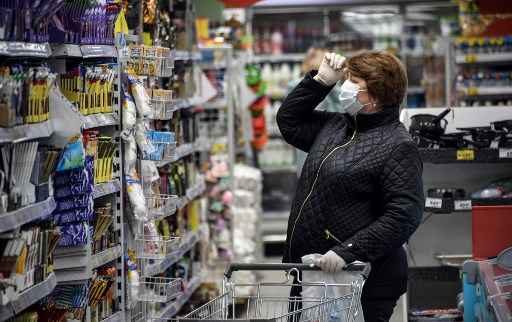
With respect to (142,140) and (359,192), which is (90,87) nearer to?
(142,140)

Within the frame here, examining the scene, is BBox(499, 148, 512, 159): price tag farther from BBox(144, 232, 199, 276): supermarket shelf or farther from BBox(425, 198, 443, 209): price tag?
BBox(144, 232, 199, 276): supermarket shelf

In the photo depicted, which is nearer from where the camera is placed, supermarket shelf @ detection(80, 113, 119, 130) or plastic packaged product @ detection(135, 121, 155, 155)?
supermarket shelf @ detection(80, 113, 119, 130)

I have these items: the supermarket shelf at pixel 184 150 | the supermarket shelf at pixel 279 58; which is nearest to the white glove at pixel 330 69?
the supermarket shelf at pixel 184 150

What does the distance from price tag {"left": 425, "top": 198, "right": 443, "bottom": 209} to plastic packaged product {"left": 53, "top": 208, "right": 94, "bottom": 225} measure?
1.96 metres

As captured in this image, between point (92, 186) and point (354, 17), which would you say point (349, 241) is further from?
point (354, 17)

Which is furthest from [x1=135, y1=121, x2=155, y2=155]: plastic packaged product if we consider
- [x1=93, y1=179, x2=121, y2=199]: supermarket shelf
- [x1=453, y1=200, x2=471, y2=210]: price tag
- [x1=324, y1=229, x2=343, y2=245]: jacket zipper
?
[x1=453, y1=200, x2=471, y2=210]: price tag

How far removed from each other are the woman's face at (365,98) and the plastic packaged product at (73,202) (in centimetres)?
118

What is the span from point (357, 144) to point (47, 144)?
1.23m

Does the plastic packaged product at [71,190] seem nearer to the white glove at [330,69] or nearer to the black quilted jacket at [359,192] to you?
the black quilted jacket at [359,192]

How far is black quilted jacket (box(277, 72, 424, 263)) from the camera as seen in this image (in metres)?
4.27

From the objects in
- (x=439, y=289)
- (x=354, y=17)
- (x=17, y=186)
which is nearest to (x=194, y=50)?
(x=439, y=289)

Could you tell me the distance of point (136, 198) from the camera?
5.22 meters

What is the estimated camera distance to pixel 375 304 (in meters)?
4.48

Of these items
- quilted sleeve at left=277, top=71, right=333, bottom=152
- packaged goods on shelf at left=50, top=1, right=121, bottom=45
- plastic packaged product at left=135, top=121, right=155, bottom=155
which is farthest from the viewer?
plastic packaged product at left=135, top=121, right=155, bottom=155
